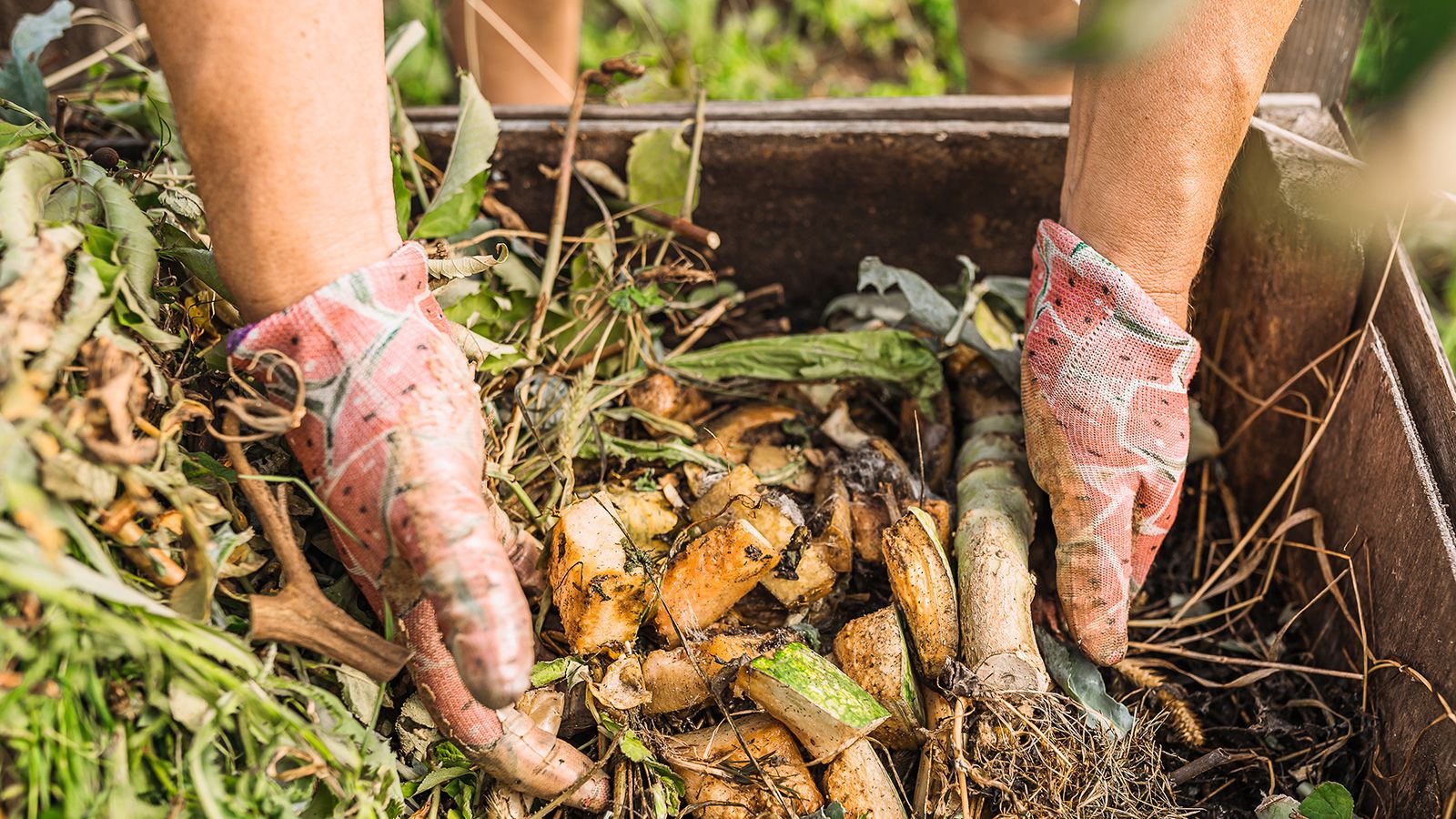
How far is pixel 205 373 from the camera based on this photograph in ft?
3.02

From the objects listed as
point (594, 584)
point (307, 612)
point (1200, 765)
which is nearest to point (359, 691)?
point (307, 612)

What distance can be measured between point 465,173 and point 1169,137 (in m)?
0.80

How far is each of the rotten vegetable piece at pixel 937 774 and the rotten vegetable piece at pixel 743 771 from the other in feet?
0.31

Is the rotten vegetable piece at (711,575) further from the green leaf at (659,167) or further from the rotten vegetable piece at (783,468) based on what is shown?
the green leaf at (659,167)

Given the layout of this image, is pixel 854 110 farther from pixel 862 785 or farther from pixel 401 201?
pixel 862 785

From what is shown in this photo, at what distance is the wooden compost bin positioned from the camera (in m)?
0.96

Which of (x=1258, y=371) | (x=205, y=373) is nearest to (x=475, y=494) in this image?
(x=205, y=373)

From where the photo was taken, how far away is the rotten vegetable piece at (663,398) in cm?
122

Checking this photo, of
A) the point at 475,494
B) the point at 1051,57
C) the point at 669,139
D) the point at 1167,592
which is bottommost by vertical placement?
the point at 1167,592

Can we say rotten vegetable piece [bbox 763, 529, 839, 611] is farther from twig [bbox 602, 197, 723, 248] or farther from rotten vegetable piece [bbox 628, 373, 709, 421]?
twig [bbox 602, 197, 723, 248]

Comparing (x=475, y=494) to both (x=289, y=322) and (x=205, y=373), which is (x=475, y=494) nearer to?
(x=289, y=322)

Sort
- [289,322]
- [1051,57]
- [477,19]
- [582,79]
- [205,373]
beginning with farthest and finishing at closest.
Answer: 1. [477,19]
2. [582,79]
3. [205,373]
4. [289,322]
5. [1051,57]

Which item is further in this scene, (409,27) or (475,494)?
(409,27)

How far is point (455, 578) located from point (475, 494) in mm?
77
